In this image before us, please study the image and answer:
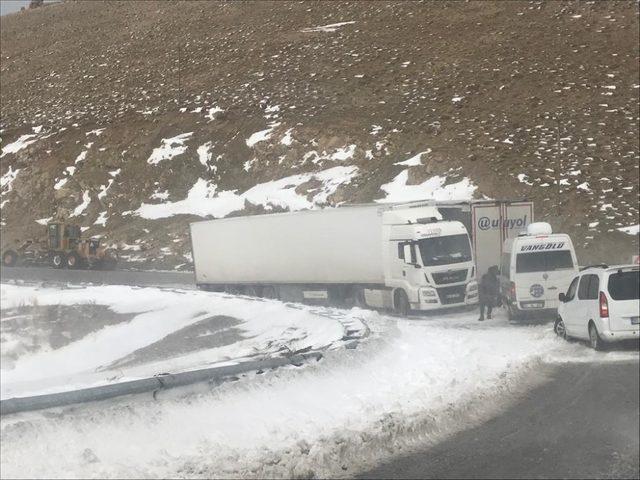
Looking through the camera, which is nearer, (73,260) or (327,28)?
(73,260)

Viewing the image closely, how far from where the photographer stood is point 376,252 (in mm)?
25422

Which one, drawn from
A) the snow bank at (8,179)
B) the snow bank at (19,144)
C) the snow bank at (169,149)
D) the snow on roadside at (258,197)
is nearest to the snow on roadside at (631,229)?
the snow on roadside at (258,197)

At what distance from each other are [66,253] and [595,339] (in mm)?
35919

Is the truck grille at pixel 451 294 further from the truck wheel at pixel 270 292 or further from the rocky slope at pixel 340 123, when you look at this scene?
the rocky slope at pixel 340 123

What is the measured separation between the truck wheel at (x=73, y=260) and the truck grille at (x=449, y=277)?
27.2 m

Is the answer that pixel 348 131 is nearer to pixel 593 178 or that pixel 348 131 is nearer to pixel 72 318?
pixel 593 178

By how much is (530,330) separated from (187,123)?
43723mm

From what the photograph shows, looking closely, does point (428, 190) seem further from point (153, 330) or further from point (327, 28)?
point (327, 28)

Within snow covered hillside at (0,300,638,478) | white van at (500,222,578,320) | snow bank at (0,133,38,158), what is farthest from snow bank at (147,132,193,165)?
snow covered hillside at (0,300,638,478)

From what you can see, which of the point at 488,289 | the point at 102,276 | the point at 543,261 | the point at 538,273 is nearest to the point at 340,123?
the point at 102,276

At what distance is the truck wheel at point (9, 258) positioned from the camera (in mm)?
48178

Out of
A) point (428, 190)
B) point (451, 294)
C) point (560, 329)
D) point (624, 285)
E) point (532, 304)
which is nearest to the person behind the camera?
point (624, 285)

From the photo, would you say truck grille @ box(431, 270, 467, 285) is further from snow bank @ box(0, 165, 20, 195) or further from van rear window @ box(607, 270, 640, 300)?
snow bank @ box(0, 165, 20, 195)

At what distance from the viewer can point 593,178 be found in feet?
137
